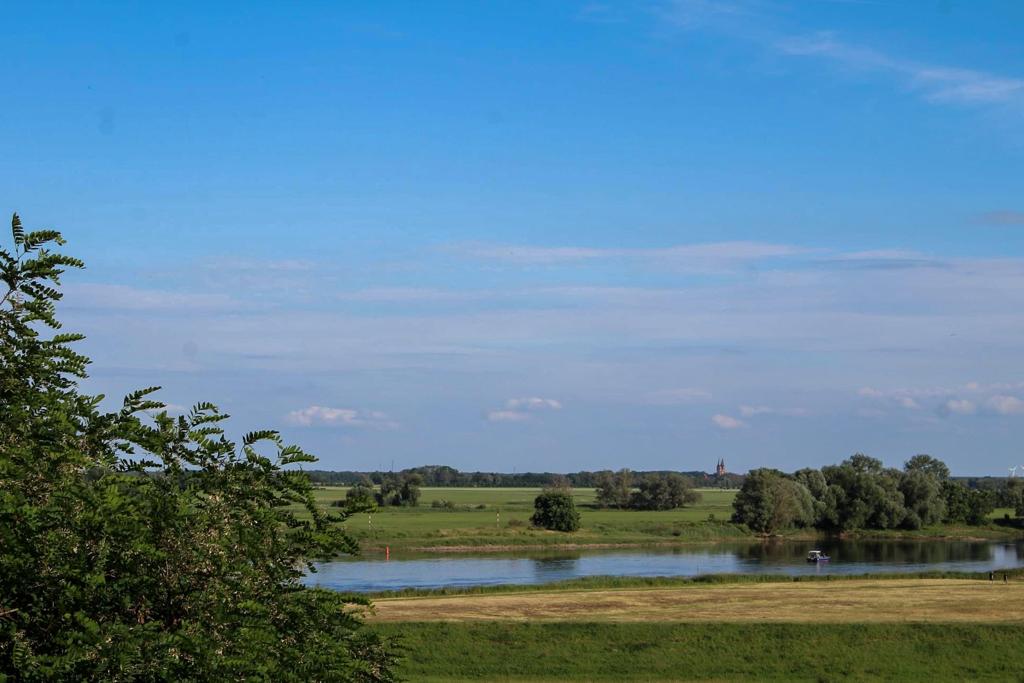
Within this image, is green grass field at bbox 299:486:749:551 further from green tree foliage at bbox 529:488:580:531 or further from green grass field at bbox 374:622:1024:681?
green grass field at bbox 374:622:1024:681

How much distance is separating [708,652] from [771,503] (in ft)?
229

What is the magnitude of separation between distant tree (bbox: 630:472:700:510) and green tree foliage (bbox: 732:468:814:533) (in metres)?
42.2

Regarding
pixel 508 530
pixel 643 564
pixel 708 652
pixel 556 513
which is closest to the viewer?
pixel 708 652

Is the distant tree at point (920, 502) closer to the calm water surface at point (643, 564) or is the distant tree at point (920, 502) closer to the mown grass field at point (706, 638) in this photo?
the calm water surface at point (643, 564)

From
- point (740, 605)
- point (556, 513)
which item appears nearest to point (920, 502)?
point (556, 513)

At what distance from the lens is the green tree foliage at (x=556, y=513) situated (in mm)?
95500

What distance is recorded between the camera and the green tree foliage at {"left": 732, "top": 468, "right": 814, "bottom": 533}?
337 ft

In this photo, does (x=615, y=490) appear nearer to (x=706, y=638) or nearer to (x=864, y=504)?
(x=864, y=504)

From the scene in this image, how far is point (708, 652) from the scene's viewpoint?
35250 mm

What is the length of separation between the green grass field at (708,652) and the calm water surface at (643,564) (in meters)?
17.7

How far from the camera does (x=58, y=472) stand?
Result: 35.4 ft

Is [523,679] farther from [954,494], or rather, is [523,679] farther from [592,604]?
[954,494]

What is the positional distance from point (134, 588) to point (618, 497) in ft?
485

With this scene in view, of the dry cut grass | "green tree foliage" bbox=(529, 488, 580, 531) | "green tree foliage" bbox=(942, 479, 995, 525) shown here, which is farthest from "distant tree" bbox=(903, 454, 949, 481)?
the dry cut grass
